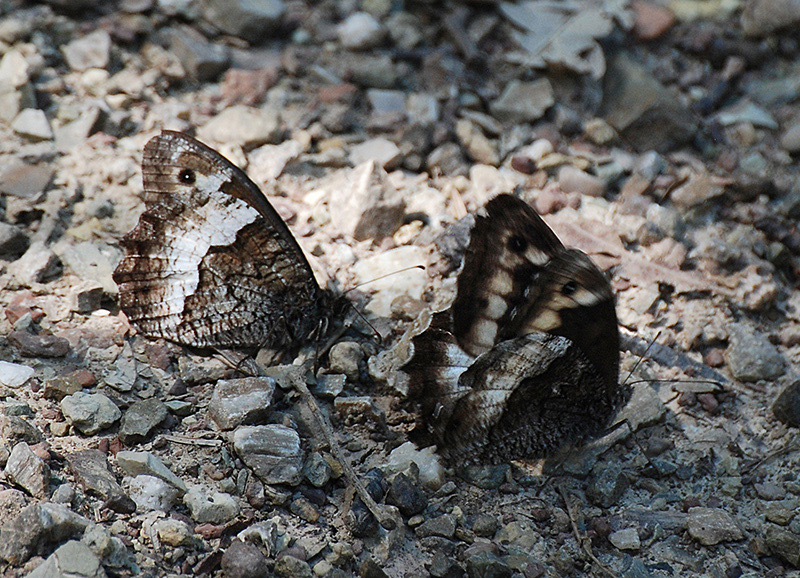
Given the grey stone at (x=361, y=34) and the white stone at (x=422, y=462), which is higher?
the grey stone at (x=361, y=34)

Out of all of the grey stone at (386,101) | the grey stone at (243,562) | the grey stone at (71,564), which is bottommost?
the grey stone at (243,562)

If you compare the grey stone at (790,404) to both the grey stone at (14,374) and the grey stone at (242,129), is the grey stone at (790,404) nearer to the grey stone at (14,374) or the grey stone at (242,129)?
the grey stone at (242,129)

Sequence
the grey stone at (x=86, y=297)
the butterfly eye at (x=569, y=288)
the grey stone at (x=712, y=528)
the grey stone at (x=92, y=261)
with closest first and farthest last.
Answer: the butterfly eye at (x=569, y=288)
the grey stone at (x=712, y=528)
the grey stone at (x=86, y=297)
the grey stone at (x=92, y=261)

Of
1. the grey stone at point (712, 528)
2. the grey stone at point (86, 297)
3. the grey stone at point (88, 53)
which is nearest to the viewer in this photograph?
the grey stone at point (712, 528)

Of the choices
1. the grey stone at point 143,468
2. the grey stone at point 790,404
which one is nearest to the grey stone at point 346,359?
the grey stone at point 143,468

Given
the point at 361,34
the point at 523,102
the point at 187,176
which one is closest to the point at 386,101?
the point at 361,34

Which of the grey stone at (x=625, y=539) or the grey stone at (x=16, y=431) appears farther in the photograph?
the grey stone at (x=625, y=539)

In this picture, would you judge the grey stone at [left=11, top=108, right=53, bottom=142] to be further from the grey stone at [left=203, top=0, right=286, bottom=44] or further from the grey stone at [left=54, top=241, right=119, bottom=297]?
the grey stone at [left=203, top=0, right=286, bottom=44]

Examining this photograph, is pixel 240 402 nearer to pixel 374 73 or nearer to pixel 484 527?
pixel 484 527

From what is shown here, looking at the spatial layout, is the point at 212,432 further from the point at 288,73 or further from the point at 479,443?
the point at 288,73
